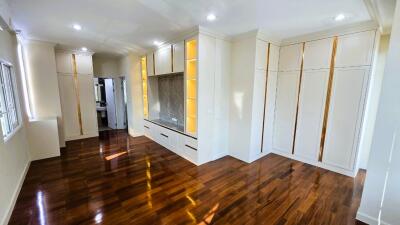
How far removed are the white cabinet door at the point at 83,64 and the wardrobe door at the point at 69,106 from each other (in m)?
0.34

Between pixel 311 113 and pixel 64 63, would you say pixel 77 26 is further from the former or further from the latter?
pixel 311 113

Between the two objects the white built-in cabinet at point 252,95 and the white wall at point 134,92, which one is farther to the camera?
the white wall at point 134,92

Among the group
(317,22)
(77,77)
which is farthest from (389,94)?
(77,77)

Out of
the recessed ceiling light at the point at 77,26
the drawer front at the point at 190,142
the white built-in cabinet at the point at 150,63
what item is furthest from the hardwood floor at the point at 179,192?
the recessed ceiling light at the point at 77,26

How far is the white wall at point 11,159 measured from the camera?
6.81 ft

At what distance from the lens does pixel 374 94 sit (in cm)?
322

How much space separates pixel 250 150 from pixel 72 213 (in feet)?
10.2

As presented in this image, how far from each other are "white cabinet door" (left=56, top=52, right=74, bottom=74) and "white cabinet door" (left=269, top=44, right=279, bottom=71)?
5.50m

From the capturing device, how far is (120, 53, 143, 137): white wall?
5355 millimetres

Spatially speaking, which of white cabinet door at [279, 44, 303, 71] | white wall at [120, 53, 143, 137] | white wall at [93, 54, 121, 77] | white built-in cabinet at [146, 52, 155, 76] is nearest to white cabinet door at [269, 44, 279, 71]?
white cabinet door at [279, 44, 303, 71]

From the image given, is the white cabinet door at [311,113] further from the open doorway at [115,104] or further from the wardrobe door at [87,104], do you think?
the wardrobe door at [87,104]

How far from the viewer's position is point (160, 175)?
124 inches

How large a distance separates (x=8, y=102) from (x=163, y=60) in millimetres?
2958

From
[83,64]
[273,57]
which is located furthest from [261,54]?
[83,64]
